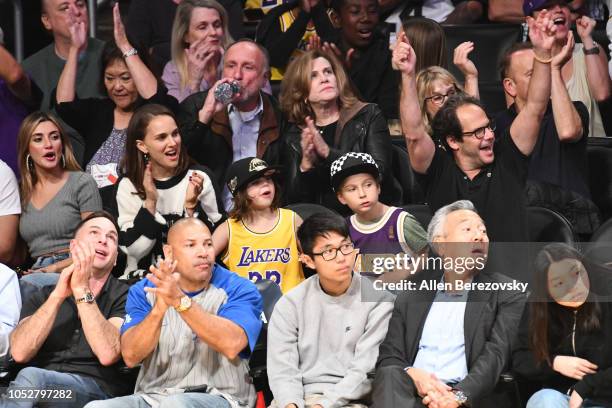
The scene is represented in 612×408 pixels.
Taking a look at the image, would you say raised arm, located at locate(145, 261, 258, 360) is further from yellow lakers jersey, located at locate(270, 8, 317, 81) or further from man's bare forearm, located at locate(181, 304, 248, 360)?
yellow lakers jersey, located at locate(270, 8, 317, 81)

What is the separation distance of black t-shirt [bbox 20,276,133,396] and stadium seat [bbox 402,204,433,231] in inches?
55.5

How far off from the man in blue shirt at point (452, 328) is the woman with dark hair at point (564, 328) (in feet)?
0.30

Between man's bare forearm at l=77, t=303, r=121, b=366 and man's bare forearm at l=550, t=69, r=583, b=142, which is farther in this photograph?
man's bare forearm at l=550, t=69, r=583, b=142

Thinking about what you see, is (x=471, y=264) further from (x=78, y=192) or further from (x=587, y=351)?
(x=78, y=192)

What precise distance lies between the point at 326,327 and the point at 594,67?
247cm

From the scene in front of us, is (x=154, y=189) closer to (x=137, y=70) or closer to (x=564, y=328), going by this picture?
(x=137, y=70)

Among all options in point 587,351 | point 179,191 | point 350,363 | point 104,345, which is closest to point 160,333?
point 104,345

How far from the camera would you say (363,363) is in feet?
16.3

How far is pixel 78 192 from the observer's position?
6.28 metres

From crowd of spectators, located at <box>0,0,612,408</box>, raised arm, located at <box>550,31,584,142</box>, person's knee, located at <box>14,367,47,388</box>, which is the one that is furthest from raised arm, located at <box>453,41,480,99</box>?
person's knee, located at <box>14,367,47,388</box>

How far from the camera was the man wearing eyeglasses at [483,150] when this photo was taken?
5.55 metres

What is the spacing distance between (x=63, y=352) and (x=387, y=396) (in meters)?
1.46

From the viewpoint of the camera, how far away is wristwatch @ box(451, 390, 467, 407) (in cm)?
469

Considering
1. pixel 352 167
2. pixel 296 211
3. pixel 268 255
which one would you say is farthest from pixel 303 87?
pixel 268 255
